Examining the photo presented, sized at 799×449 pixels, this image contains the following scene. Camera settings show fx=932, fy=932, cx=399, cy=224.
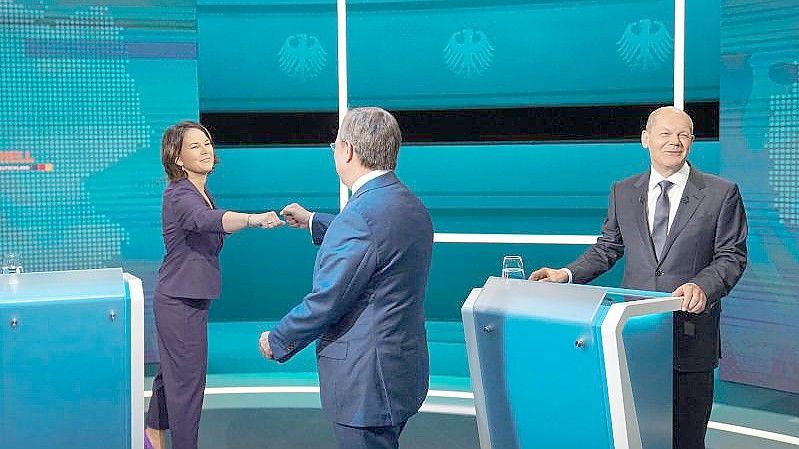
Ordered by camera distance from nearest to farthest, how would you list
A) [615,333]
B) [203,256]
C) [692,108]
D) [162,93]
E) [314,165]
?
[615,333] → [203,256] → [692,108] → [162,93] → [314,165]

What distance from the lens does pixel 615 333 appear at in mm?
2459

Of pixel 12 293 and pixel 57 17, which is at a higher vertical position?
pixel 57 17

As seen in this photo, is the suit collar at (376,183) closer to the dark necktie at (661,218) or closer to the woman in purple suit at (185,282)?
the dark necktie at (661,218)

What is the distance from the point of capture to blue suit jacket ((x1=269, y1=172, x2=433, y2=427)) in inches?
97.8

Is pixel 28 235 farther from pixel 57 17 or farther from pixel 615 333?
pixel 615 333

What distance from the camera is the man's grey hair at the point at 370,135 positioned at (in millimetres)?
2572

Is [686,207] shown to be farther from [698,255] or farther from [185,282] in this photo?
[185,282]

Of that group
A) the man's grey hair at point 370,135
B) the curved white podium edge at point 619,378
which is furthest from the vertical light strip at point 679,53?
the man's grey hair at point 370,135

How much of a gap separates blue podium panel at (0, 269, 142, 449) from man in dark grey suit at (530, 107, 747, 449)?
1675mm

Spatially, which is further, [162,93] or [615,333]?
[162,93]

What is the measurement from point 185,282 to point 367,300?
1439 millimetres

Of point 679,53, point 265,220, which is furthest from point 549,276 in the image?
point 679,53

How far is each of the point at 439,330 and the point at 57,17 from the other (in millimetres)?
3044

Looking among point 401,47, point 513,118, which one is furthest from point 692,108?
point 401,47
